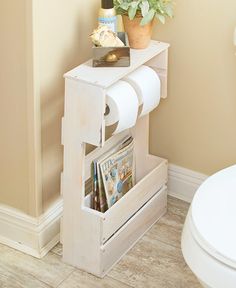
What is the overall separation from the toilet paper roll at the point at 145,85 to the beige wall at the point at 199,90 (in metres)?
0.21

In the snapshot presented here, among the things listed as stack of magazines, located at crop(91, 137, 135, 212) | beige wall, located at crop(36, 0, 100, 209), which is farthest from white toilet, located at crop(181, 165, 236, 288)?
beige wall, located at crop(36, 0, 100, 209)

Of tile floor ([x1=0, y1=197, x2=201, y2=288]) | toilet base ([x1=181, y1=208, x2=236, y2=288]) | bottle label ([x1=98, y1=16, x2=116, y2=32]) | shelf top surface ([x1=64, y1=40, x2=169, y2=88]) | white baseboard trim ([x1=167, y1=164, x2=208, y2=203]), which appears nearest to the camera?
toilet base ([x1=181, y1=208, x2=236, y2=288])

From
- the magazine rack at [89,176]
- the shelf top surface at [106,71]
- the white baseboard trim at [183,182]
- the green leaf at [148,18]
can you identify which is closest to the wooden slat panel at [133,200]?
the magazine rack at [89,176]

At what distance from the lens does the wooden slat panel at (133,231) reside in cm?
203

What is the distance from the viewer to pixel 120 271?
6.75 feet

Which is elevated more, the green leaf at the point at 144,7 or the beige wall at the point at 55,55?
the green leaf at the point at 144,7

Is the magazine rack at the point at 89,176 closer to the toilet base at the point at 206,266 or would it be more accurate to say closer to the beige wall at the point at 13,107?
the beige wall at the point at 13,107

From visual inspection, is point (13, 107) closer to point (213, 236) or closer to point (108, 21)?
point (108, 21)

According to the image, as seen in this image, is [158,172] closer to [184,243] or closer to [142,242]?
[142,242]

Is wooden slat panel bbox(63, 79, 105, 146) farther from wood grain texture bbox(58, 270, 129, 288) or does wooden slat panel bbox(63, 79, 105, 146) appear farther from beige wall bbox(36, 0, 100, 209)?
wood grain texture bbox(58, 270, 129, 288)

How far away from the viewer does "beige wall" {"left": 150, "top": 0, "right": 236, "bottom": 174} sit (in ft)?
6.87

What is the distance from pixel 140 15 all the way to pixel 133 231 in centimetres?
68

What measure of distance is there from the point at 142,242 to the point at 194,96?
0.51 m

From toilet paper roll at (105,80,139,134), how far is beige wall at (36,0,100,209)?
0.20 m
